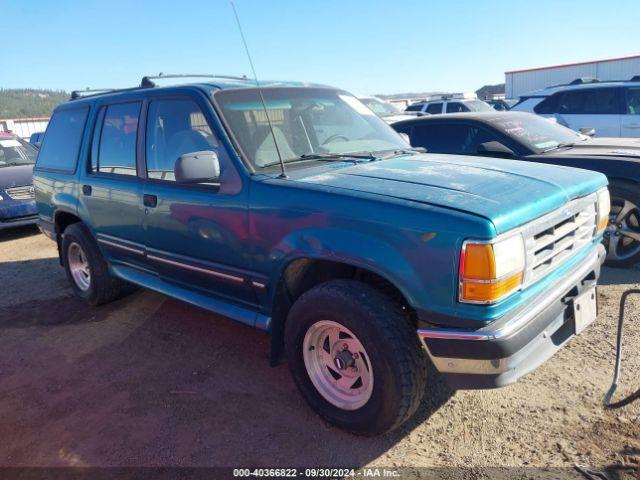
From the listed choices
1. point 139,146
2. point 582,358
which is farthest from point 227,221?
point 582,358

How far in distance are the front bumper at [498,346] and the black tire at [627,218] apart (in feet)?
9.39

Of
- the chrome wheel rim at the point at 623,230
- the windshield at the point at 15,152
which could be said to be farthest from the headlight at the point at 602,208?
the windshield at the point at 15,152

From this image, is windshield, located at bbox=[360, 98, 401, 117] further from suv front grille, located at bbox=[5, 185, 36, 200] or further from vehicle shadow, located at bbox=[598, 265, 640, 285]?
vehicle shadow, located at bbox=[598, 265, 640, 285]

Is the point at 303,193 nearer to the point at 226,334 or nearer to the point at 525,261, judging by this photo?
the point at 525,261

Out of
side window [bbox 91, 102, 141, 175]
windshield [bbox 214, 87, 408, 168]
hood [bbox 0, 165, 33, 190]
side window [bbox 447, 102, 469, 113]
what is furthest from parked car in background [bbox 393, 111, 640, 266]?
side window [bbox 447, 102, 469, 113]

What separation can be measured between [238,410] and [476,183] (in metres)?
1.95

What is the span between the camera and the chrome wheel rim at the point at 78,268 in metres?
5.07

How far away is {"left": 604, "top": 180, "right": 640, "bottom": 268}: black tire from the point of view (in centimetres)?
487

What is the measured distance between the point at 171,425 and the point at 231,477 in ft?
2.07

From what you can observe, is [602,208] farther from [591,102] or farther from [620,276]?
[591,102]

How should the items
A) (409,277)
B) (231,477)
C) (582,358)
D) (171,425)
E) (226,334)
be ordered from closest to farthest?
(409,277) → (231,477) → (171,425) → (582,358) → (226,334)

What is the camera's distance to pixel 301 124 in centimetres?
365

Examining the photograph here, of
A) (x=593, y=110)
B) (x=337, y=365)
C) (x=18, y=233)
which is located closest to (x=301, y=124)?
(x=337, y=365)

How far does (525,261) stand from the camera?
2.39 m
